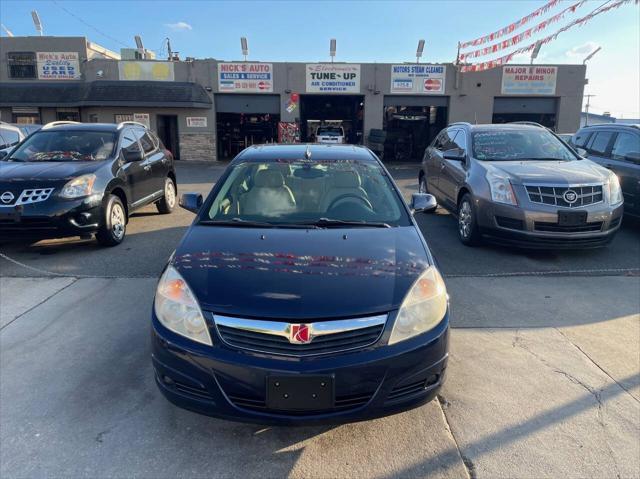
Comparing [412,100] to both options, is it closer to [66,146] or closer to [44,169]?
[66,146]

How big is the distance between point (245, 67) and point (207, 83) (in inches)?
81.7

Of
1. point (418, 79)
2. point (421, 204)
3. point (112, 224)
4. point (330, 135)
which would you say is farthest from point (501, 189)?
point (418, 79)

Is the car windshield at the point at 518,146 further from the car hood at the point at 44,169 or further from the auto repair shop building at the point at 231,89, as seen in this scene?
the auto repair shop building at the point at 231,89

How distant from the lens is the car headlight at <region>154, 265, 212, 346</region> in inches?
97.0

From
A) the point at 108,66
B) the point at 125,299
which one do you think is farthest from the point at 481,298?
the point at 108,66

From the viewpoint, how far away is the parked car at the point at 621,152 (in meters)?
7.26

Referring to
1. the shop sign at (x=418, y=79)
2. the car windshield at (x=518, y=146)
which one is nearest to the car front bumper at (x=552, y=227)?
the car windshield at (x=518, y=146)

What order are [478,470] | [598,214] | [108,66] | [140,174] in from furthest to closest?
[108,66]
[140,174]
[598,214]
[478,470]

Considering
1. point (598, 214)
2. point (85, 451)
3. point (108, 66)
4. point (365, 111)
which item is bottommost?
point (85, 451)

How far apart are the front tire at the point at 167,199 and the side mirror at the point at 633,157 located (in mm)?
8051

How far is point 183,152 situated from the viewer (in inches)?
961

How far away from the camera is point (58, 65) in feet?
77.8

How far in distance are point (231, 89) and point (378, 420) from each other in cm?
2313

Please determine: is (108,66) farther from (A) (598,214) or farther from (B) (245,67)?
(A) (598,214)
